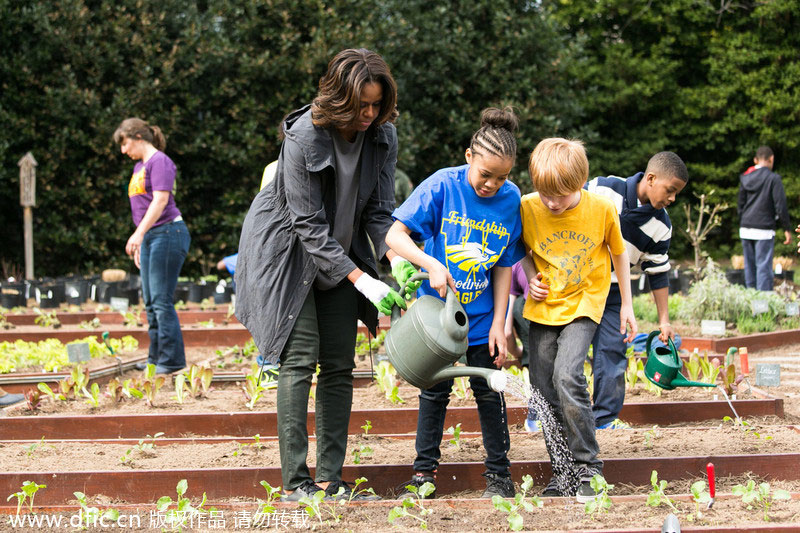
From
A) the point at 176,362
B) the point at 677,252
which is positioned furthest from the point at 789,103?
the point at 176,362

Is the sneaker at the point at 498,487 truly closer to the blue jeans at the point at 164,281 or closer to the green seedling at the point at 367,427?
the green seedling at the point at 367,427

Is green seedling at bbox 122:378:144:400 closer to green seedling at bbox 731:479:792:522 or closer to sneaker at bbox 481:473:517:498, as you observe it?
sneaker at bbox 481:473:517:498

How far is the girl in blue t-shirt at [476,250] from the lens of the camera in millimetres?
2895

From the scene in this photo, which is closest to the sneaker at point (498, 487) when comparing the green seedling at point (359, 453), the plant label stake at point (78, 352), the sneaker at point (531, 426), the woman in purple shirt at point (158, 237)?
the green seedling at point (359, 453)

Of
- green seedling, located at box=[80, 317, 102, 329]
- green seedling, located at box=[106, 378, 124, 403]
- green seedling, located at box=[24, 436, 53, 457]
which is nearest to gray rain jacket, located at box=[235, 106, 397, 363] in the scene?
green seedling, located at box=[24, 436, 53, 457]

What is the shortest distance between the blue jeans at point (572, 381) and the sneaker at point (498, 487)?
0.83ft

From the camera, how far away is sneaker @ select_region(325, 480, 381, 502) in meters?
2.84

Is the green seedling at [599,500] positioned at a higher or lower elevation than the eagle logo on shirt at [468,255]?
lower

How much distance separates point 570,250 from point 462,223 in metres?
0.42

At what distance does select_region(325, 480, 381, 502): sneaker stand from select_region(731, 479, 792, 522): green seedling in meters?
1.17

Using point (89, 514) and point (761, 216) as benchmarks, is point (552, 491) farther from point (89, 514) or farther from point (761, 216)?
point (761, 216)

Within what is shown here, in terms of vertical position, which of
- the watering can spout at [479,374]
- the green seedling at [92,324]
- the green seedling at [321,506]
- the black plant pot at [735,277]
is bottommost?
the green seedling at [321,506]

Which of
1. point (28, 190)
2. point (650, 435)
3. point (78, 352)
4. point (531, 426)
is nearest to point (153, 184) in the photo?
point (78, 352)

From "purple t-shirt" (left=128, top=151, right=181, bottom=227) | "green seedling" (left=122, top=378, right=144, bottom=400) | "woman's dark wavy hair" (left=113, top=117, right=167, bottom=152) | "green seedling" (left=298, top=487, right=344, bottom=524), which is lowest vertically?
"green seedling" (left=298, top=487, right=344, bottom=524)
